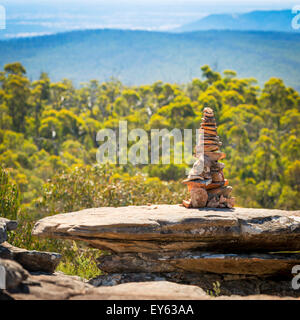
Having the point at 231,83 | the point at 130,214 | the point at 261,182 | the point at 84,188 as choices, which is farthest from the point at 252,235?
the point at 231,83

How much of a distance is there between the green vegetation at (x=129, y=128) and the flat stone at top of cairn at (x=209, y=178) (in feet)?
32.9

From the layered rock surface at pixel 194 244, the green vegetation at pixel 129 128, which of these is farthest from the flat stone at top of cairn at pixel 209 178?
the green vegetation at pixel 129 128

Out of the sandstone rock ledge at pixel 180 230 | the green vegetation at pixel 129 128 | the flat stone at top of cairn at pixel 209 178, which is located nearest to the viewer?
the sandstone rock ledge at pixel 180 230

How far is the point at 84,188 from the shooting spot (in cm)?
2477

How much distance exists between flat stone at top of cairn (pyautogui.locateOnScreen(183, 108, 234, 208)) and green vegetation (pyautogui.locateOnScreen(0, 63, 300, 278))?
10.0m

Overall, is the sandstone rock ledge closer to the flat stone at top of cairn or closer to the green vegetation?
the flat stone at top of cairn

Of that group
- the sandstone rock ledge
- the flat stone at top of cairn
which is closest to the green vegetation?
the sandstone rock ledge

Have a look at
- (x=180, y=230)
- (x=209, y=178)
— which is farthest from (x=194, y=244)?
(x=209, y=178)

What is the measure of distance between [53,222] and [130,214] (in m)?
2.13

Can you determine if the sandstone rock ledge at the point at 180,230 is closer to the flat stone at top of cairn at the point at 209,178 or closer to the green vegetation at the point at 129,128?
the flat stone at top of cairn at the point at 209,178

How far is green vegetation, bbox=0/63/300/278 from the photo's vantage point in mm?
24875

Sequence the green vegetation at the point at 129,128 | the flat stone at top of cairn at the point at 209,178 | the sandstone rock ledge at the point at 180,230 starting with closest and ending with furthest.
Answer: the sandstone rock ledge at the point at 180,230 < the flat stone at top of cairn at the point at 209,178 < the green vegetation at the point at 129,128

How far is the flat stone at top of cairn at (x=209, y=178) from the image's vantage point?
12039 millimetres

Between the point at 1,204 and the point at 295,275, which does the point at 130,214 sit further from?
the point at 1,204
